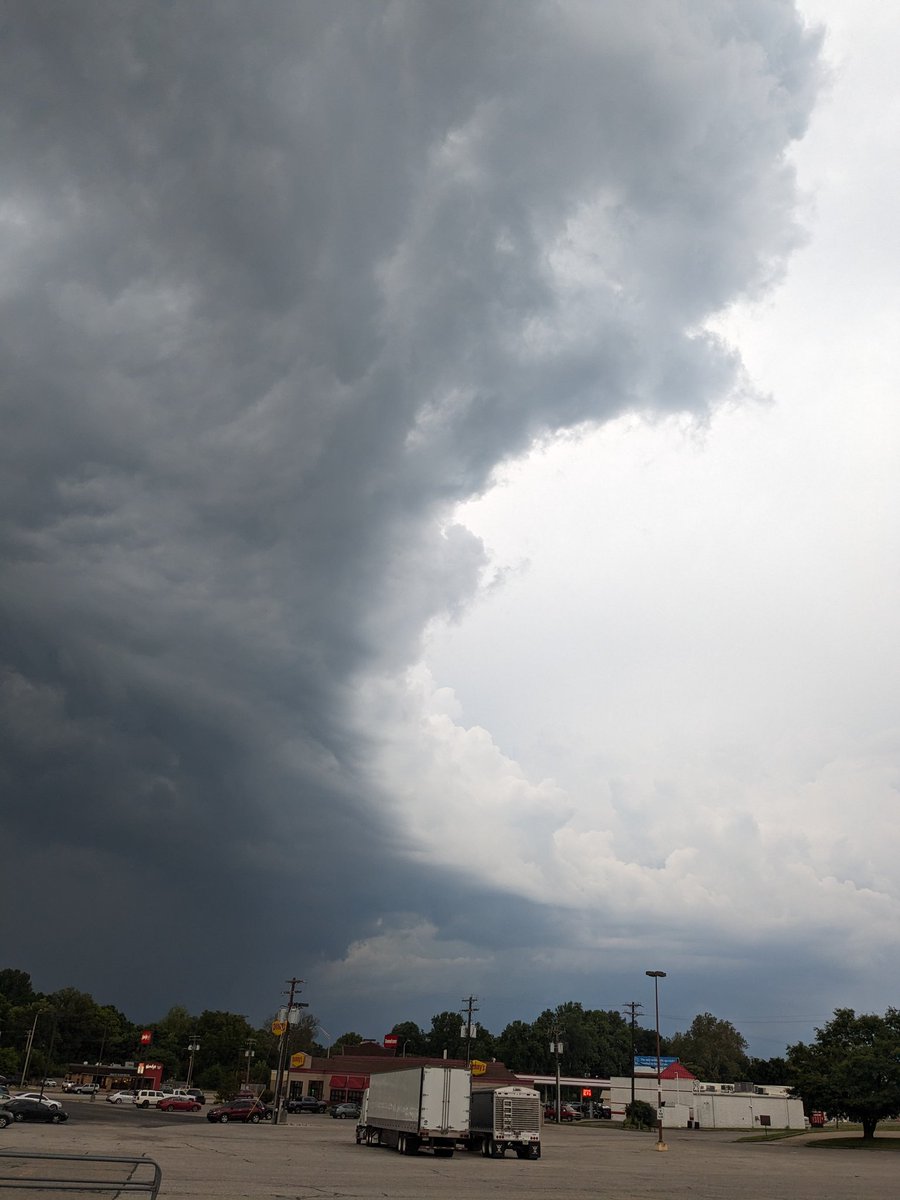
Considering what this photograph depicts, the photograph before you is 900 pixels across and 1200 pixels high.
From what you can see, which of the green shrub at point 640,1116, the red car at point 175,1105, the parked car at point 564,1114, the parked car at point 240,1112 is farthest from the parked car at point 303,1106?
the green shrub at point 640,1116

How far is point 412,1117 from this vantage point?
1551 inches

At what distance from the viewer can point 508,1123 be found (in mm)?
41281

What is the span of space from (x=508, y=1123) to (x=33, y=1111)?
26127 millimetres

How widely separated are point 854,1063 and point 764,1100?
163 feet

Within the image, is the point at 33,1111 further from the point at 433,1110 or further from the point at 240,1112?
the point at 433,1110

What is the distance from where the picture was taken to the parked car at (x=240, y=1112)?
6306 centimetres

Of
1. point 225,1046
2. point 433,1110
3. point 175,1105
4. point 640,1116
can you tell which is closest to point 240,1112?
point 175,1105

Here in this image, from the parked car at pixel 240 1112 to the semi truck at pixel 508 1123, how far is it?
27260 mm

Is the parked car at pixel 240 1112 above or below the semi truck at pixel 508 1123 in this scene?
below

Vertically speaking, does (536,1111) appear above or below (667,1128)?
above

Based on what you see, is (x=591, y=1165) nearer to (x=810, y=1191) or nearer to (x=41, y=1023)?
(x=810, y=1191)

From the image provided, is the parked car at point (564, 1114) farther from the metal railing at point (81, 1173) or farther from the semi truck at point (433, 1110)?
the metal railing at point (81, 1173)

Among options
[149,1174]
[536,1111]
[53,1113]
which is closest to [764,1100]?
[536,1111]

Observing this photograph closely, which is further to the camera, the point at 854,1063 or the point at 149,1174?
the point at 854,1063
